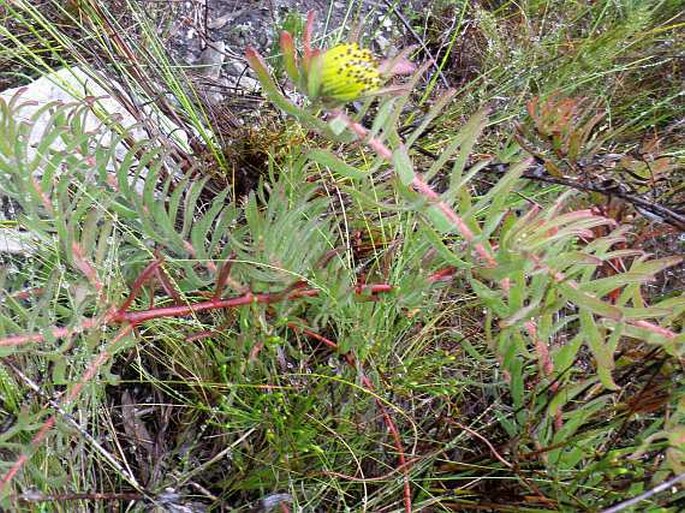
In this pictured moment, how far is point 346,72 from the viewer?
83 centimetres

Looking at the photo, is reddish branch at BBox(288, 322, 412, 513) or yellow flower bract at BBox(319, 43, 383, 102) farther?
reddish branch at BBox(288, 322, 412, 513)

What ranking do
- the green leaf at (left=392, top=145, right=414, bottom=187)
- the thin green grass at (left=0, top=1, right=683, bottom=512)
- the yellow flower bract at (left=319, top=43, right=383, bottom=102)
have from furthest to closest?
the thin green grass at (left=0, top=1, right=683, bottom=512) < the green leaf at (left=392, top=145, right=414, bottom=187) < the yellow flower bract at (left=319, top=43, right=383, bottom=102)

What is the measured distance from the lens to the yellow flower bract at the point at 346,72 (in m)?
0.83

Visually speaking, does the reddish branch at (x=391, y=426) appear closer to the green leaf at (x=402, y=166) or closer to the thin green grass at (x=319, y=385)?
the thin green grass at (x=319, y=385)

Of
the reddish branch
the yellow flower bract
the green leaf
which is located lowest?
the reddish branch

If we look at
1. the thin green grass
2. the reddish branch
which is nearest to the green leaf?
the thin green grass

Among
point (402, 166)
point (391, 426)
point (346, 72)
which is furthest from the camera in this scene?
point (391, 426)

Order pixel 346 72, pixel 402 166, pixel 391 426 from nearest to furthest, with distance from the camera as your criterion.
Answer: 1. pixel 346 72
2. pixel 402 166
3. pixel 391 426

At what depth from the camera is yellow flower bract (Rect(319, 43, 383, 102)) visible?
0.83 metres

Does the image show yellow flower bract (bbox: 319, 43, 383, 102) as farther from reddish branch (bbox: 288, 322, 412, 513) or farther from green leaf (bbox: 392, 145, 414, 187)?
reddish branch (bbox: 288, 322, 412, 513)

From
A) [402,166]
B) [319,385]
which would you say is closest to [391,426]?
[319,385]

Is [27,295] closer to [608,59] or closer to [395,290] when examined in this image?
[395,290]

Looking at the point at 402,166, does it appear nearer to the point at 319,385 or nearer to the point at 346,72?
the point at 346,72

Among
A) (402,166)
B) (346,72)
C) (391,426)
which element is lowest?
(391,426)
